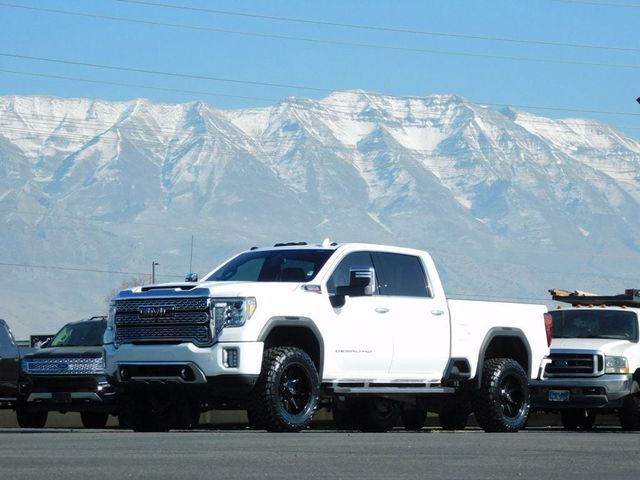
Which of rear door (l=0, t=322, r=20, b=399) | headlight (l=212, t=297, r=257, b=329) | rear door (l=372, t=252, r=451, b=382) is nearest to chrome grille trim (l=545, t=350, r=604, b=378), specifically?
rear door (l=372, t=252, r=451, b=382)

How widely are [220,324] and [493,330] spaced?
4.27 m

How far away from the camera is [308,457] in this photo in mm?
13602

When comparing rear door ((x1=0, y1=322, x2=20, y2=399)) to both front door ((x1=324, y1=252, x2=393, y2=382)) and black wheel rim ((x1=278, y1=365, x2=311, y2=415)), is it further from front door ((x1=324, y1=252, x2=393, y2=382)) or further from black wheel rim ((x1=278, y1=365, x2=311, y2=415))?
black wheel rim ((x1=278, y1=365, x2=311, y2=415))

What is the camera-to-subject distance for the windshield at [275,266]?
18875 mm

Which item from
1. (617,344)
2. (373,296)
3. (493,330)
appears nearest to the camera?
(373,296)

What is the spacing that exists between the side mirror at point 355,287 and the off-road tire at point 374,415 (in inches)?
90.8

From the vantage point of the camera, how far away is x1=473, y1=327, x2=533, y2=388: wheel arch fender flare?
20.4 metres

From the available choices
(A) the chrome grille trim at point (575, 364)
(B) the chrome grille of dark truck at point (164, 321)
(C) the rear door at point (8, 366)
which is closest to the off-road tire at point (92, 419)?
(C) the rear door at point (8, 366)

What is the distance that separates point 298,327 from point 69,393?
7.29 meters

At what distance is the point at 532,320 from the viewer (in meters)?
21.4

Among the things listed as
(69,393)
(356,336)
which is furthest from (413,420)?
(356,336)

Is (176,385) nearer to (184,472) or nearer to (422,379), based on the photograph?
(422,379)

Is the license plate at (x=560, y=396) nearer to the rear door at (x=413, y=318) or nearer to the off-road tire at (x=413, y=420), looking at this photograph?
the off-road tire at (x=413, y=420)

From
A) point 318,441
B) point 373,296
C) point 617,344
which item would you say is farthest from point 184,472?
→ point 617,344
